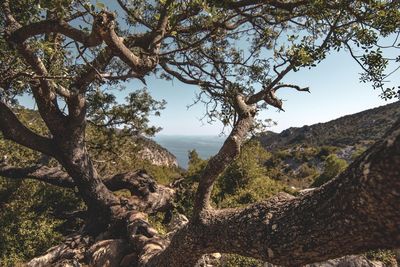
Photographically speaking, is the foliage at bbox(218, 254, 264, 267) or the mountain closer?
the foliage at bbox(218, 254, 264, 267)

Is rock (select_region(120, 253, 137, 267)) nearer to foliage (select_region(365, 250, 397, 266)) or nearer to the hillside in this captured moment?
foliage (select_region(365, 250, 397, 266))

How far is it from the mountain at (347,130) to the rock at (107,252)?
73505 millimetres

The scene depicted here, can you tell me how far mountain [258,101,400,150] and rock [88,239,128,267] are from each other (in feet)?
241

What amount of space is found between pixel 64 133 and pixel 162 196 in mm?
5383

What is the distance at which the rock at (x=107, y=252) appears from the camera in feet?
31.2

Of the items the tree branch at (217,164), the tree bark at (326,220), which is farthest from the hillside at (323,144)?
the tree bark at (326,220)

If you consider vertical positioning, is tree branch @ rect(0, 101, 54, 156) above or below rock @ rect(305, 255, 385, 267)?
above

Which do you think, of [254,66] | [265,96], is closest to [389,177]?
[265,96]

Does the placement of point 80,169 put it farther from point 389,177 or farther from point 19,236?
point 389,177

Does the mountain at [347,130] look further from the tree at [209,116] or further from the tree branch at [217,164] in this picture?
the tree branch at [217,164]

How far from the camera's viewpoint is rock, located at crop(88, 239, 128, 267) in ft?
31.2

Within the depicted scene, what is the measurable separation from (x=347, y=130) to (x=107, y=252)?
9971cm

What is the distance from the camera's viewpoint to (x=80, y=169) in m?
11.5

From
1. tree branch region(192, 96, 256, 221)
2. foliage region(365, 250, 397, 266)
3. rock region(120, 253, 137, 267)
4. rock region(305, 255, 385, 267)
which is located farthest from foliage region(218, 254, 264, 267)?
tree branch region(192, 96, 256, 221)
